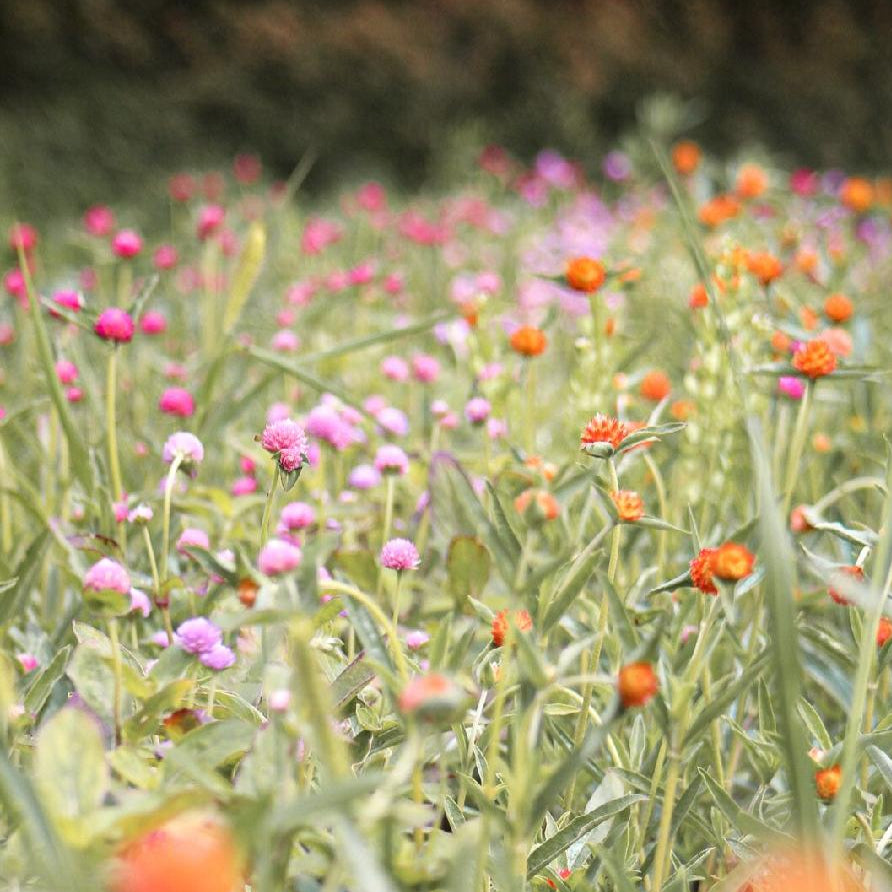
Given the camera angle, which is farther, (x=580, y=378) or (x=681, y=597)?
(x=580, y=378)

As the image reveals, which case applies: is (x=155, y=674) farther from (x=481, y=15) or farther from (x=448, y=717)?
(x=481, y=15)

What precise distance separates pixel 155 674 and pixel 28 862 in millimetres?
177

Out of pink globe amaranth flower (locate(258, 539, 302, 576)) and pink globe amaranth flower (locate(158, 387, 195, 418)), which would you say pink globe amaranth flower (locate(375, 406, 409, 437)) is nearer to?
pink globe amaranth flower (locate(158, 387, 195, 418))

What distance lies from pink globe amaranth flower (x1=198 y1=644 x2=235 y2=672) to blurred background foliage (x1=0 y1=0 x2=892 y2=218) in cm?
425

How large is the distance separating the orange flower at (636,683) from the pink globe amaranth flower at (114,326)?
0.64 metres

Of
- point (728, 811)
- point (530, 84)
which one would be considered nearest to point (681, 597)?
point (728, 811)

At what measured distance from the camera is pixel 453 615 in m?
0.80

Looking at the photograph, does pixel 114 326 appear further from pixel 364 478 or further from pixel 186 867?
pixel 186 867

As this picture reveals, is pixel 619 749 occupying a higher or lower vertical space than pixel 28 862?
lower

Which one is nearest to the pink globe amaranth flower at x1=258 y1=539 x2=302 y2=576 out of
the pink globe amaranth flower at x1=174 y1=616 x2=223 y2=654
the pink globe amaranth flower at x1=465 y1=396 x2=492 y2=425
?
the pink globe amaranth flower at x1=174 y1=616 x2=223 y2=654

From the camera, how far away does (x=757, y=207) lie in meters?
2.98

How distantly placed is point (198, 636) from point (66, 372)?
78 centimetres

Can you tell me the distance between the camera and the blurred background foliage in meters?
5.27

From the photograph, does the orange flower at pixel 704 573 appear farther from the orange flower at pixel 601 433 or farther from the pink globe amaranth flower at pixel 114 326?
the pink globe amaranth flower at pixel 114 326
